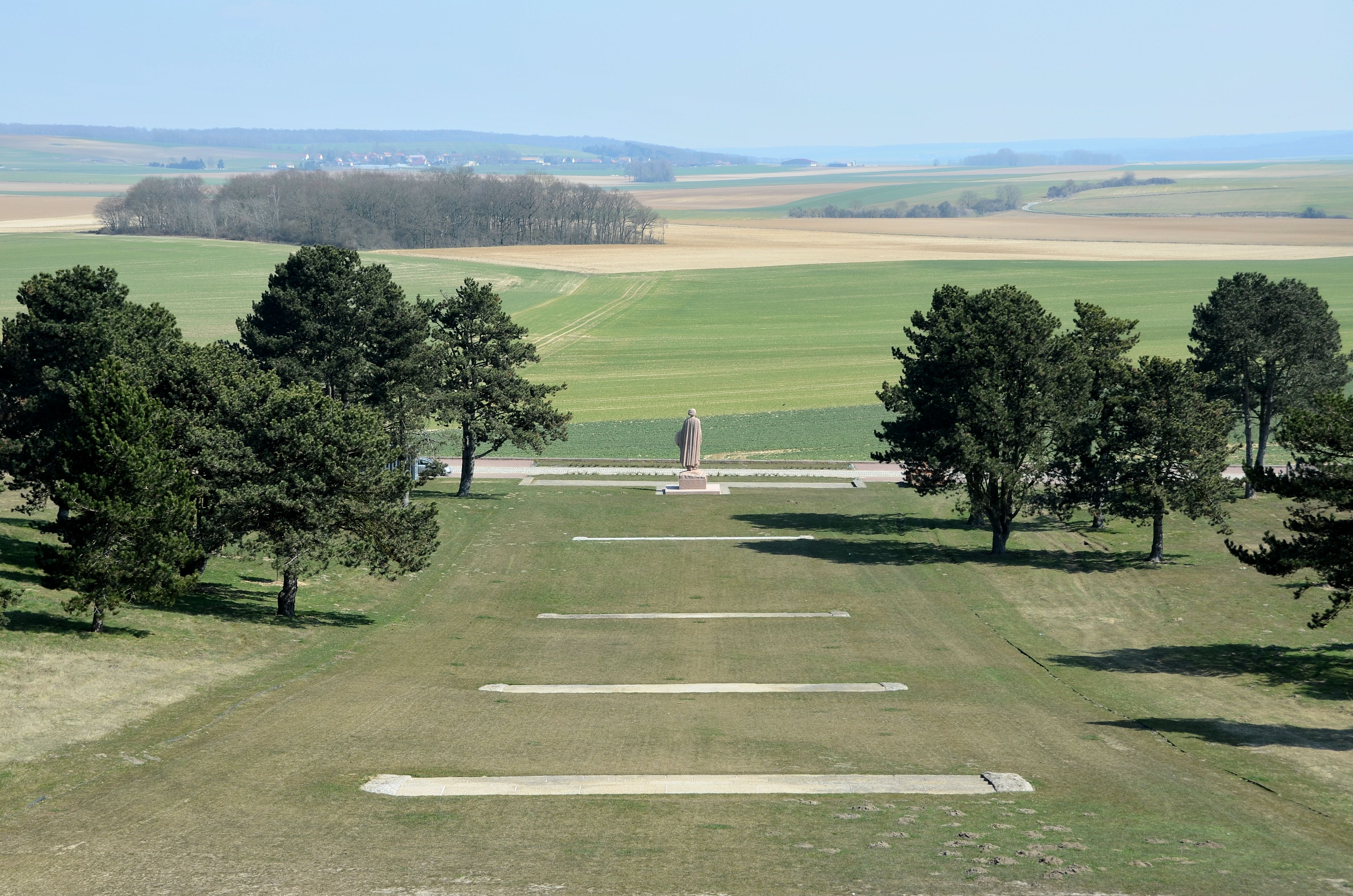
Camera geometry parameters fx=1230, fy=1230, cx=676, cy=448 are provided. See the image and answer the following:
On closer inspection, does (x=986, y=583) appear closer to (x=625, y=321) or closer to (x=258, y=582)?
(x=258, y=582)

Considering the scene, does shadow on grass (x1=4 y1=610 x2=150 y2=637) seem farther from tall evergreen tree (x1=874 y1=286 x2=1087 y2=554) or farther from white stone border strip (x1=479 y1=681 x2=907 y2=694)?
tall evergreen tree (x1=874 y1=286 x2=1087 y2=554)

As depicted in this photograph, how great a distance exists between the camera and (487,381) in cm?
6069

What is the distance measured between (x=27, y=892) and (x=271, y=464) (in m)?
20.8

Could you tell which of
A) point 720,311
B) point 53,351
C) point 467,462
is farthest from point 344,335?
point 720,311

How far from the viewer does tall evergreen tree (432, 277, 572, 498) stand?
6069cm

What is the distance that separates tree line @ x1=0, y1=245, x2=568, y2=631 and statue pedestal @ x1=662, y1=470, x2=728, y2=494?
12715mm

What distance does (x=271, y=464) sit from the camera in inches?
1467

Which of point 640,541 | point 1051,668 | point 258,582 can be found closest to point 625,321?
point 640,541

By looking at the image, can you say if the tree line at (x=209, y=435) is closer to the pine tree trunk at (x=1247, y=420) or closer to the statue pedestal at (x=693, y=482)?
the statue pedestal at (x=693, y=482)

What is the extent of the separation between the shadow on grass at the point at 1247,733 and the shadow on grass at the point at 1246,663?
12.9 feet

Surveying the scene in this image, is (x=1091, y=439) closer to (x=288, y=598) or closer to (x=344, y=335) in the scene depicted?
(x=288, y=598)

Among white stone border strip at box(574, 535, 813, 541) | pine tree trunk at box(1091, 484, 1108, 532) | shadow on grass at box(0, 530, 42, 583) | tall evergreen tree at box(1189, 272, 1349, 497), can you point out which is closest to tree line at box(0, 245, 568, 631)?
shadow on grass at box(0, 530, 42, 583)

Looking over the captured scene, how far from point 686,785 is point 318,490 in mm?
17923

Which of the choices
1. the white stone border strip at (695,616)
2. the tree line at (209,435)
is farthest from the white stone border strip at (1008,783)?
the tree line at (209,435)
